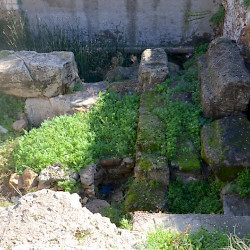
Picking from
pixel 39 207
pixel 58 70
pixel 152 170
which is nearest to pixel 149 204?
pixel 152 170

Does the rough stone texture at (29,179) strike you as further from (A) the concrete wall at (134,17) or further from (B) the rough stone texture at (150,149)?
(A) the concrete wall at (134,17)

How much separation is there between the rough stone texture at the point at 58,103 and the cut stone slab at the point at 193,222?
3.72 m

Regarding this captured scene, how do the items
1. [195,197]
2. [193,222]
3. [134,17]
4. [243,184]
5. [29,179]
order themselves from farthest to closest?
1. [134,17]
2. [29,179]
3. [195,197]
4. [243,184]
5. [193,222]

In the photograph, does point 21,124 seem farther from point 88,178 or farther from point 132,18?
point 132,18

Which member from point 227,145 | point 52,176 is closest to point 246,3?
point 227,145

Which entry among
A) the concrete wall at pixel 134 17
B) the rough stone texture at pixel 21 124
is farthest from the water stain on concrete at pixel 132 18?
the rough stone texture at pixel 21 124

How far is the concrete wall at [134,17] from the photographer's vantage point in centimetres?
910

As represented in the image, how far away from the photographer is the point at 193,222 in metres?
3.78

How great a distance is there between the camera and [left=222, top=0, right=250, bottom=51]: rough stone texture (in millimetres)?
6634

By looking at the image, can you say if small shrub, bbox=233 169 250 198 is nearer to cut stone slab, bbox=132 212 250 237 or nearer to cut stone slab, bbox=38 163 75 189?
cut stone slab, bbox=132 212 250 237

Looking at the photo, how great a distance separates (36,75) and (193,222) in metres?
4.94

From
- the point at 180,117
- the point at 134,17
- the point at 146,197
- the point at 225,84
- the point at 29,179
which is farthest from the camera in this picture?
the point at 134,17

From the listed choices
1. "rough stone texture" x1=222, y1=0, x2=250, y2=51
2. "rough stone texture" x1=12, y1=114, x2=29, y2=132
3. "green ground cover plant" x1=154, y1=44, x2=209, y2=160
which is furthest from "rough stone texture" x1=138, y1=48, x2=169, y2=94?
"rough stone texture" x1=12, y1=114, x2=29, y2=132

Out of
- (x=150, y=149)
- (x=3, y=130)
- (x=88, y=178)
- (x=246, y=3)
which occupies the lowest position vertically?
(x=3, y=130)
